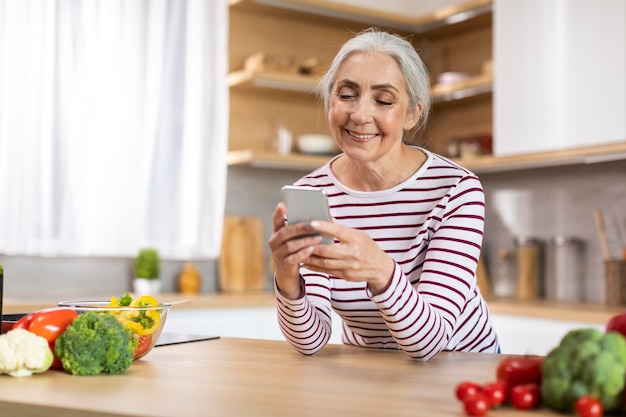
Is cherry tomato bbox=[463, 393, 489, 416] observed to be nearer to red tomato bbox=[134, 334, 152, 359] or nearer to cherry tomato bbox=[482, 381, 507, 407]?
cherry tomato bbox=[482, 381, 507, 407]

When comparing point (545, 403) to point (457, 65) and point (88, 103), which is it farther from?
point (457, 65)

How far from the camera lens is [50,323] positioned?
149cm

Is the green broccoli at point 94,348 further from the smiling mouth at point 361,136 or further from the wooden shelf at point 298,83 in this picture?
the wooden shelf at point 298,83

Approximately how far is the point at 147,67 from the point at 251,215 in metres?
0.96

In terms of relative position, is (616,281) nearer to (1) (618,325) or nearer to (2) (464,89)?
(2) (464,89)

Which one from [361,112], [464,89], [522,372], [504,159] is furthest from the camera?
[464,89]

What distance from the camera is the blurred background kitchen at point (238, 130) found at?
368cm

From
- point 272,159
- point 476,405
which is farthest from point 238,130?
point 476,405

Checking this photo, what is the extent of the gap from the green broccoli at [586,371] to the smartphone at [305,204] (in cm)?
49

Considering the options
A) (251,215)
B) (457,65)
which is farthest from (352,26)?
(251,215)

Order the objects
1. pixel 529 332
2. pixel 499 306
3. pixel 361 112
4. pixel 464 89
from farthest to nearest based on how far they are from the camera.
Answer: pixel 464 89 → pixel 499 306 → pixel 529 332 → pixel 361 112

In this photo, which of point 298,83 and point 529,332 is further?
point 298,83

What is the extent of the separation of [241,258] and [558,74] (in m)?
1.77

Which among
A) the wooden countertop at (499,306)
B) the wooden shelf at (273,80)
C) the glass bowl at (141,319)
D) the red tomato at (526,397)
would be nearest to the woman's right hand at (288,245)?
the glass bowl at (141,319)
